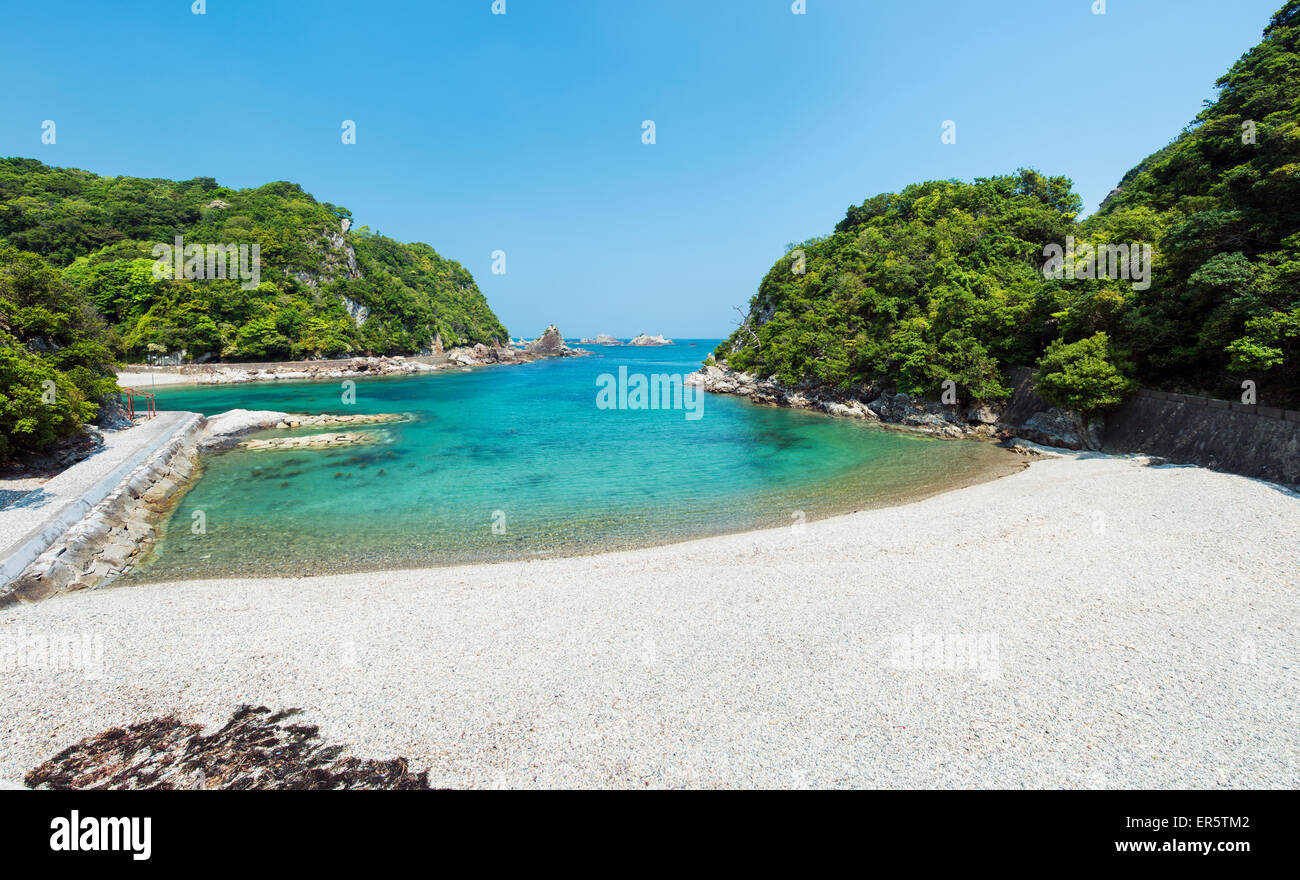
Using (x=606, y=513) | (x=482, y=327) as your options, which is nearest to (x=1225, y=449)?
(x=606, y=513)

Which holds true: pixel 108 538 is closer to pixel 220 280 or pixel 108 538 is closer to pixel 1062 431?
pixel 1062 431

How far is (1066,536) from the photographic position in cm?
1099

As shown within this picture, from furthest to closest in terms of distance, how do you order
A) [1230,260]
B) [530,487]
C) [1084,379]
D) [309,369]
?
[309,369] → [1084,379] → [530,487] → [1230,260]

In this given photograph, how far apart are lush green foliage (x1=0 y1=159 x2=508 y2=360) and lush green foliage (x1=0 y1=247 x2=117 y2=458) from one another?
33161 mm

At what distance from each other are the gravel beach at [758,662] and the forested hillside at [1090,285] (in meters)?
8.27

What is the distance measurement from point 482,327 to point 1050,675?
113 metres

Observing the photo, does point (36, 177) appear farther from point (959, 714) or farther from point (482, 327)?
point (959, 714)

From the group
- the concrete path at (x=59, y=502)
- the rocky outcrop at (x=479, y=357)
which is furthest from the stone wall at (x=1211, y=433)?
the rocky outcrop at (x=479, y=357)

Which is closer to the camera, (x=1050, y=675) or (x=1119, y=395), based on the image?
(x=1050, y=675)

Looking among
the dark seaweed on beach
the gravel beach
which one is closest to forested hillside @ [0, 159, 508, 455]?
the gravel beach

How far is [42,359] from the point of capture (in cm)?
1552

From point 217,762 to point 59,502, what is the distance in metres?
12.3

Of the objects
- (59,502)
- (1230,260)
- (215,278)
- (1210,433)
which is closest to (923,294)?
(1230,260)

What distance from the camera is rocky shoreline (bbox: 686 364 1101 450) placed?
21.3 metres
